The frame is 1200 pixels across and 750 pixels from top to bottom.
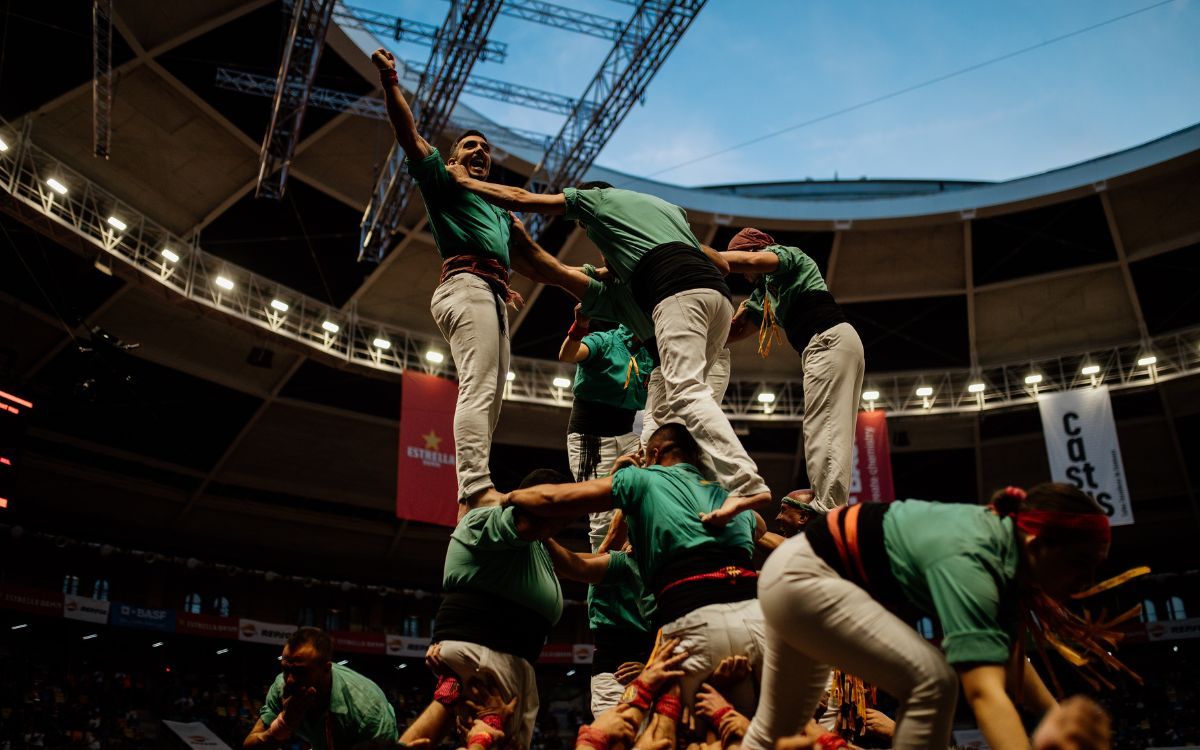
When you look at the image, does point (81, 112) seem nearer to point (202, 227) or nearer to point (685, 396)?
point (202, 227)

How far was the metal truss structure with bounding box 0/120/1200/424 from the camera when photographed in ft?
43.2

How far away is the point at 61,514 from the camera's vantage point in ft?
65.5

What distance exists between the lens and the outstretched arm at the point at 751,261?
470 cm

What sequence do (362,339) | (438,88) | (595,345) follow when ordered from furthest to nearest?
(362,339), (438,88), (595,345)

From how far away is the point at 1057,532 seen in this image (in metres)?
2.34

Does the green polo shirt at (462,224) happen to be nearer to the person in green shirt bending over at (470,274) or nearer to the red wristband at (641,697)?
the person in green shirt bending over at (470,274)

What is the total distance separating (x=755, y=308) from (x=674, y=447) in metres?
1.87

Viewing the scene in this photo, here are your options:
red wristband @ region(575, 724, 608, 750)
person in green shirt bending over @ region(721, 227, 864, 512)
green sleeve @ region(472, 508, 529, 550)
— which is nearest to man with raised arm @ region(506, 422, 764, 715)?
green sleeve @ region(472, 508, 529, 550)

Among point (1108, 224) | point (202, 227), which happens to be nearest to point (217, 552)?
point (202, 227)

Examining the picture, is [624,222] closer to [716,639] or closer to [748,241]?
[748,241]

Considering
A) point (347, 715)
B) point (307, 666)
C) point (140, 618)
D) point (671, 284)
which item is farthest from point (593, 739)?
point (140, 618)

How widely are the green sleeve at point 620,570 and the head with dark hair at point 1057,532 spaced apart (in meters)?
2.09

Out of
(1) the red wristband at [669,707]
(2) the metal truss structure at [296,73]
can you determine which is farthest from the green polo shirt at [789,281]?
(2) the metal truss structure at [296,73]

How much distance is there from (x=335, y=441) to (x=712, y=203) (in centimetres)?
982
